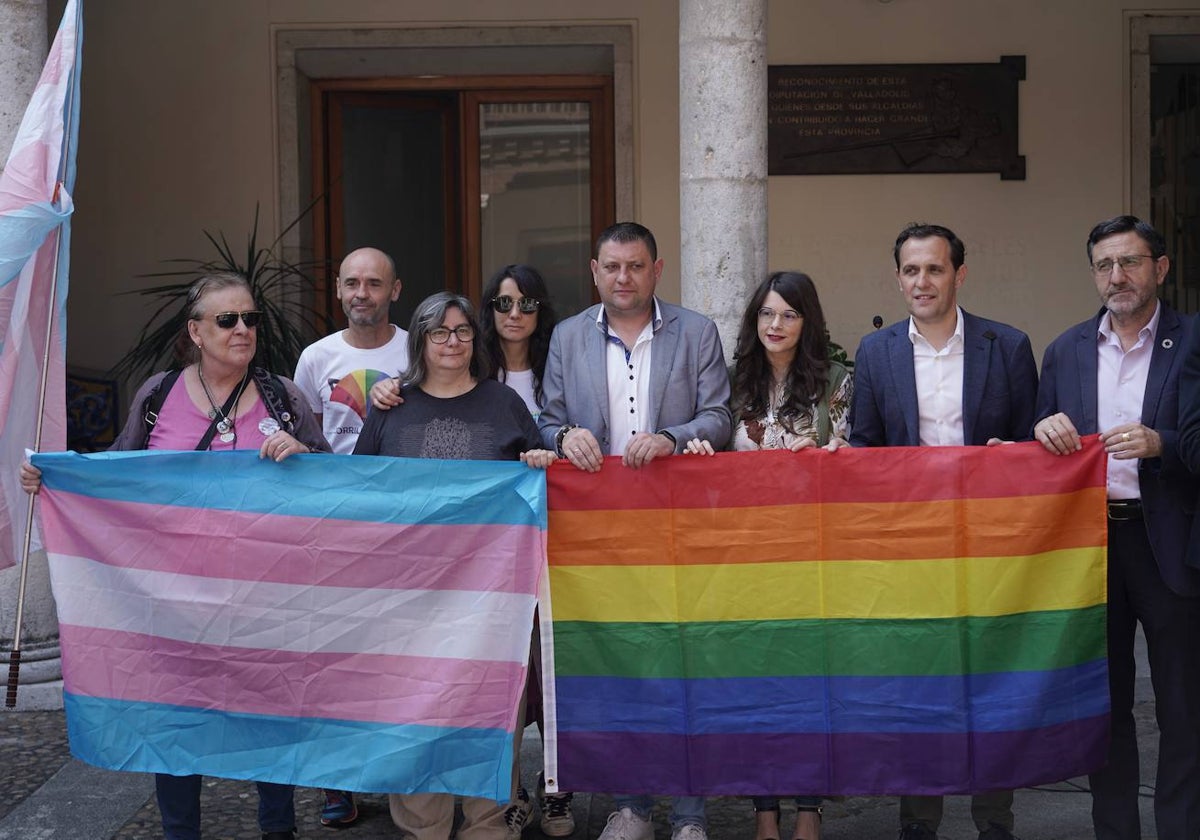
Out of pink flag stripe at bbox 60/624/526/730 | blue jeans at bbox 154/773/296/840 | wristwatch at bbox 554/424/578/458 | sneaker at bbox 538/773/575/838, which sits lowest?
sneaker at bbox 538/773/575/838

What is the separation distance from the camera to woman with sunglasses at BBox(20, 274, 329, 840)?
4707mm

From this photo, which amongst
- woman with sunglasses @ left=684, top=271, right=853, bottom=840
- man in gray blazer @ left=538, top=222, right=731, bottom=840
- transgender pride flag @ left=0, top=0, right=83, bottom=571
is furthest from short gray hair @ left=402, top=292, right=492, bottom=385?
transgender pride flag @ left=0, top=0, right=83, bottom=571

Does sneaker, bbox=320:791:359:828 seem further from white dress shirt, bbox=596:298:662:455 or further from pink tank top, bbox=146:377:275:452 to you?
white dress shirt, bbox=596:298:662:455

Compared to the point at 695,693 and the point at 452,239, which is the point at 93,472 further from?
the point at 452,239

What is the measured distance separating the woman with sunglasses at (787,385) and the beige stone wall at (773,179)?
4.65m

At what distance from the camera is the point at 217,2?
967 centimetres

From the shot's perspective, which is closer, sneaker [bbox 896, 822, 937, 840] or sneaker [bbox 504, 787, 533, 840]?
sneaker [bbox 896, 822, 937, 840]

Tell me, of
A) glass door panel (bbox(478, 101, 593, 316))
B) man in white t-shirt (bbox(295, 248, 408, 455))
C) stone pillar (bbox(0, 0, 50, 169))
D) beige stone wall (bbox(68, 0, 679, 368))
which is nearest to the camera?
man in white t-shirt (bbox(295, 248, 408, 455))

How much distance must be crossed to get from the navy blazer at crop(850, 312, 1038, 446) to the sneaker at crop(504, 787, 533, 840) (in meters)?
1.78

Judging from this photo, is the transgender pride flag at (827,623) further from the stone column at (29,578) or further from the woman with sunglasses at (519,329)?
the stone column at (29,578)

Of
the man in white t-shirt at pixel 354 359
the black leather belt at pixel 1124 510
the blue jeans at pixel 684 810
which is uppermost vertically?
the man in white t-shirt at pixel 354 359

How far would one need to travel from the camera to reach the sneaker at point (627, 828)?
497 centimetres

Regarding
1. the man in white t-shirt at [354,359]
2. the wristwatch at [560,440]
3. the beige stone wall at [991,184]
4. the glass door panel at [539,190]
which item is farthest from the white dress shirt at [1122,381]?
the glass door panel at [539,190]

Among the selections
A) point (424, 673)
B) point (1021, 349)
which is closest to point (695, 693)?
point (424, 673)
